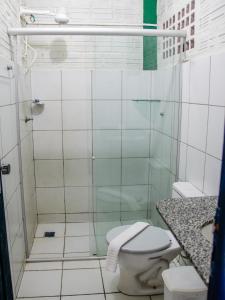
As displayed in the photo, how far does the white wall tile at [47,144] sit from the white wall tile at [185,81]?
4.01 feet

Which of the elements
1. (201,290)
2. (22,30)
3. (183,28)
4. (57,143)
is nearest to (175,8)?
(183,28)

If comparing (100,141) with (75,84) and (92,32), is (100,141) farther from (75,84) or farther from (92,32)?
(92,32)

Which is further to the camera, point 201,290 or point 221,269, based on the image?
point 201,290

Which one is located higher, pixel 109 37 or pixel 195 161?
pixel 109 37

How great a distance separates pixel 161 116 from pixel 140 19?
3.46ft

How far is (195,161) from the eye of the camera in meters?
1.86

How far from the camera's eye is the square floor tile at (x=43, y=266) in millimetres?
2115

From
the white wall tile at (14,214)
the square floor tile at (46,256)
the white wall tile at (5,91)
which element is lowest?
the square floor tile at (46,256)

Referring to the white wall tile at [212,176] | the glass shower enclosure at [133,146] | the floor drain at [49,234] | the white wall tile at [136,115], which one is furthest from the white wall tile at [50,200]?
the white wall tile at [212,176]

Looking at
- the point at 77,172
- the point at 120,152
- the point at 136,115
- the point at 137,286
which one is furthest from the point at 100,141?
the point at 137,286

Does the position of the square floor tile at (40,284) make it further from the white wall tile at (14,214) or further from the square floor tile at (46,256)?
the white wall tile at (14,214)

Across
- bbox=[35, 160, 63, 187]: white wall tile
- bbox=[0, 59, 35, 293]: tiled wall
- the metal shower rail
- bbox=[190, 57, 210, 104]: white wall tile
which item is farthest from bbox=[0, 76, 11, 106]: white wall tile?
bbox=[190, 57, 210, 104]: white wall tile

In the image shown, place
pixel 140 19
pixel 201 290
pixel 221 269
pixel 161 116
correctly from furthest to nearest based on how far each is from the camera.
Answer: pixel 140 19 → pixel 161 116 → pixel 201 290 → pixel 221 269

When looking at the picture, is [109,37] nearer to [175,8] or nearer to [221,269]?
[175,8]
